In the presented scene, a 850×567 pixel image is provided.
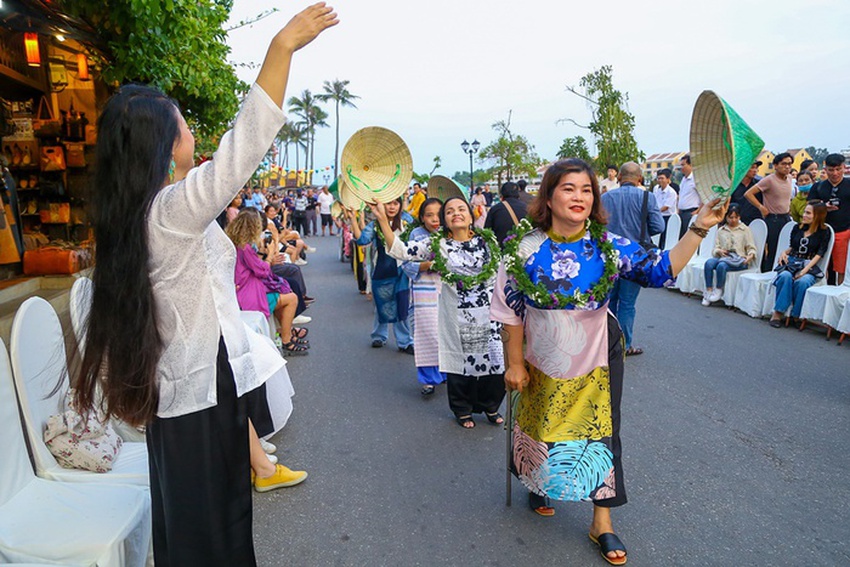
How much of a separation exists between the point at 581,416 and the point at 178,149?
2.07m

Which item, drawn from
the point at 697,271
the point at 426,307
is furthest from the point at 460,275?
the point at 697,271

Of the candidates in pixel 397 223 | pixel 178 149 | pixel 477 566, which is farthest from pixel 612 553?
pixel 397 223

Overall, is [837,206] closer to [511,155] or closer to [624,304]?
[624,304]

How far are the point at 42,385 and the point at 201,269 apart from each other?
1513mm

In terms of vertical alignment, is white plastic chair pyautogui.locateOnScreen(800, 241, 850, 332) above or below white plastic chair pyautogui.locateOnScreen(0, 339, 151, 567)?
above

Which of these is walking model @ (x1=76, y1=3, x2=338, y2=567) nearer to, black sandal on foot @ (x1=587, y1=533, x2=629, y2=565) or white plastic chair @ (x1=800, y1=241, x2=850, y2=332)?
black sandal on foot @ (x1=587, y1=533, x2=629, y2=565)

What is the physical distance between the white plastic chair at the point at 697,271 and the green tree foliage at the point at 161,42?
7.24 metres

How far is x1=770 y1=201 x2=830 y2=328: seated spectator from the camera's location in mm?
6922

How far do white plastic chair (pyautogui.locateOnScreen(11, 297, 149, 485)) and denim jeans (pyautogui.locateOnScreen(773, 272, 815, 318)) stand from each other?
715 centimetres

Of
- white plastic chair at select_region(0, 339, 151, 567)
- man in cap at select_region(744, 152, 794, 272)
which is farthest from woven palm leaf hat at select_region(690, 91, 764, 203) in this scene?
man in cap at select_region(744, 152, 794, 272)

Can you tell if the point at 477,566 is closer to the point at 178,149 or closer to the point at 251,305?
the point at 178,149

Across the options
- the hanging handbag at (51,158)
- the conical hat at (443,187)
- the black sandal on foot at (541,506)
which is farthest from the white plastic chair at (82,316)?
the hanging handbag at (51,158)

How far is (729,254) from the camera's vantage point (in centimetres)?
844

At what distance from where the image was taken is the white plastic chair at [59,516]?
6.73ft
